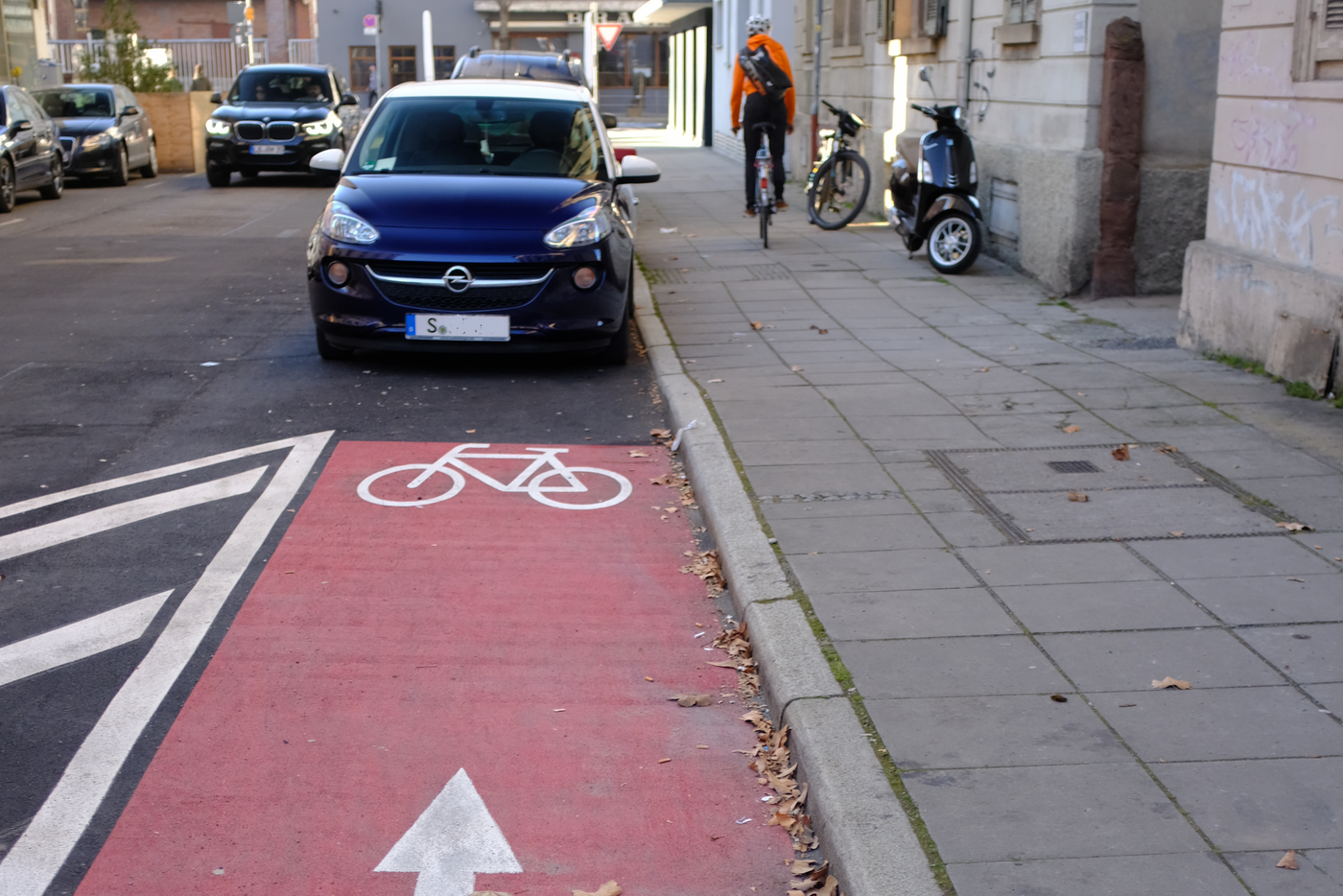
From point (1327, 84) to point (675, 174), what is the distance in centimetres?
1845

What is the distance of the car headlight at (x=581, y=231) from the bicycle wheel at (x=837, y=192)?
719 cm

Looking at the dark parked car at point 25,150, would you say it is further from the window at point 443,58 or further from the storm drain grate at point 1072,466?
the window at point 443,58

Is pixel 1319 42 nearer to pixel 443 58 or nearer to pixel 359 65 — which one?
pixel 443 58

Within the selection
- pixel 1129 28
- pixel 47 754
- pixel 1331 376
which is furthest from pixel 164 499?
pixel 1129 28

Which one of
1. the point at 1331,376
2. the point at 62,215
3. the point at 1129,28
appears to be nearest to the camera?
the point at 1331,376

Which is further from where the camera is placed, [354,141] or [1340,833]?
[354,141]

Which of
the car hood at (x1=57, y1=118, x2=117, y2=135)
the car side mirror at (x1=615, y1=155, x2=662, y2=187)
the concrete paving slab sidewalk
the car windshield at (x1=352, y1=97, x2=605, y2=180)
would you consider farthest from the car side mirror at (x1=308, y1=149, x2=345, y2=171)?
the car hood at (x1=57, y1=118, x2=117, y2=135)

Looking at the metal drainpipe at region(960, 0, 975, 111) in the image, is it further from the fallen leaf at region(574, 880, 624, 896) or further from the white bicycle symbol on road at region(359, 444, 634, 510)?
the fallen leaf at region(574, 880, 624, 896)

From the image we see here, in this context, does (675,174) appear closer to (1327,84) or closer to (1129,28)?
(1129,28)

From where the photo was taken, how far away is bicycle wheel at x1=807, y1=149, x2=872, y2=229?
51.6 feet

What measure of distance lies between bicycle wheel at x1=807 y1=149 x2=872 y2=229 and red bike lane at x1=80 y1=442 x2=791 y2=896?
34.4 feet

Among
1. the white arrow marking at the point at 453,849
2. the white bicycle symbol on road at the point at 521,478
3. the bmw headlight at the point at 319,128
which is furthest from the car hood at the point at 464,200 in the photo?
the bmw headlight at the point at 319,128

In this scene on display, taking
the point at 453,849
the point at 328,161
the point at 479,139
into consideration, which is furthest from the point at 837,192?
the point at 453,849

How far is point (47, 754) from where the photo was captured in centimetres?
388
